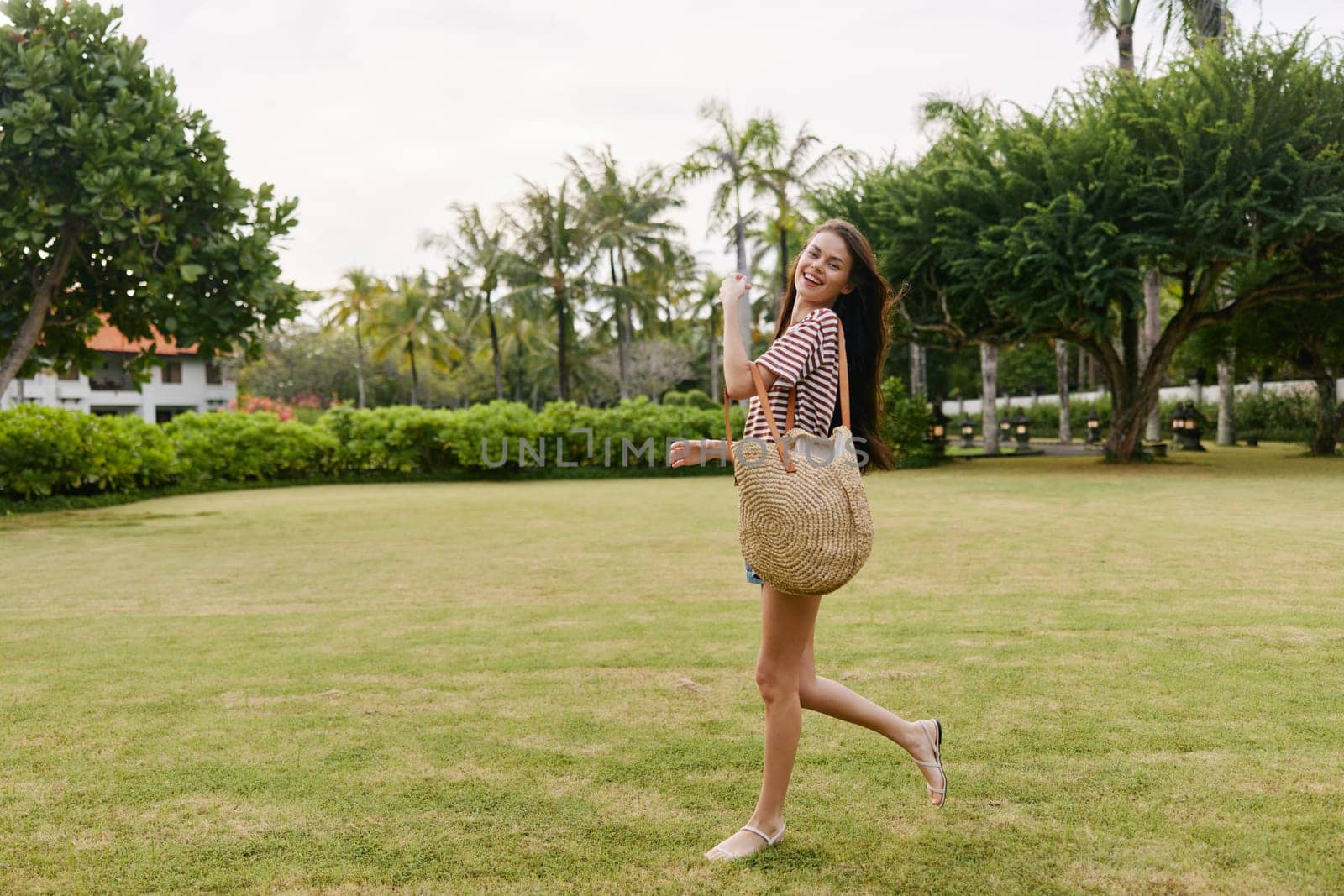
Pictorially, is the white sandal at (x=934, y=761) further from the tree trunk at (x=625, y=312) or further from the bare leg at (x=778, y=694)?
the tree trunk at (x=625, y=312)

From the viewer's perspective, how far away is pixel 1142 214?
1905 centimetres

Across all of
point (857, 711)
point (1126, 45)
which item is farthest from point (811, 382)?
point (1126, 45)

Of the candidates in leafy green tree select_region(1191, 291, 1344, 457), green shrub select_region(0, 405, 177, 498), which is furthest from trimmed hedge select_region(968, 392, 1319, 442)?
green shrub select_region(0, 405, 177, 498)

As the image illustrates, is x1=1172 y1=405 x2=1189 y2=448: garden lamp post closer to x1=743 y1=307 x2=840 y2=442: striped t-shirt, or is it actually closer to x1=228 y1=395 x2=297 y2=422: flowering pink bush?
x1=228 y1=395 x2=297 y2=422: flowering pink bush

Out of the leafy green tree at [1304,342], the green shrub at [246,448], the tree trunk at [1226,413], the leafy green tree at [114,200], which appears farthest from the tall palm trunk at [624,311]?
the leafy green tree at [114,200]

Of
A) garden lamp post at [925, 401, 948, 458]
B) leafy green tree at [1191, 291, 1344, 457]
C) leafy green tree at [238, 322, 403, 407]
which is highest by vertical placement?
leafy green tree at [238, 322, 403, 407]

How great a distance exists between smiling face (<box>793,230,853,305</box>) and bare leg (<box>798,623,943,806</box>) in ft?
3.47

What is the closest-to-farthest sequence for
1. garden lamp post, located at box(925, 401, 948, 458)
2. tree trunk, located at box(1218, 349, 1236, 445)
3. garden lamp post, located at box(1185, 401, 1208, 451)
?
garden lamp post, located at box(925, 401, 948, 458)
garden lamp post, located at box(1185, 401, 1208, 451)
tree trunk, located at box(1218, 349, 1236, 445)

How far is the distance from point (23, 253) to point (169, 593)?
8.04 meters

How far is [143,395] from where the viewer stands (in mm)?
43969

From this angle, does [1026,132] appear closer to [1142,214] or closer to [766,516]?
[1142,214]

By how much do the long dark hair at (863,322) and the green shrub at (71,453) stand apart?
1588 cm

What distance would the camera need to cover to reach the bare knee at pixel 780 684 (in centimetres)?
312

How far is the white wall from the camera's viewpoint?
145 feet
